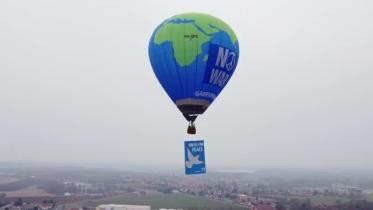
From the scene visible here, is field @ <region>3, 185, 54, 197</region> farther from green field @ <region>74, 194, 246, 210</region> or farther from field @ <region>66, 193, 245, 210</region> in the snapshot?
green field @ <region>74, 194, 246, 210</region>

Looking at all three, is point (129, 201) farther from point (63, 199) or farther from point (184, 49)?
point (184, 49)

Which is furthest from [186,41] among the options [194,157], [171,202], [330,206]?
[330,206]

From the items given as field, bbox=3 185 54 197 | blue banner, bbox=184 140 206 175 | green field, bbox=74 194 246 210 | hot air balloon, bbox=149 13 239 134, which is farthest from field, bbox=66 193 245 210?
hot air balloon, bbox=149 13 239 134

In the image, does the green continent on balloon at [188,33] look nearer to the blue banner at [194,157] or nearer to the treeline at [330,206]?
the blue banner at [194,157]

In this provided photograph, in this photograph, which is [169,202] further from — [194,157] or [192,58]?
[192,58]

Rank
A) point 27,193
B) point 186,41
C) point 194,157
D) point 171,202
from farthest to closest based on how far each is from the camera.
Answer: point 27,193 → point 171,202 → point 194,157 → point 186,41

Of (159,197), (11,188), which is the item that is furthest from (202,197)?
(11,188)

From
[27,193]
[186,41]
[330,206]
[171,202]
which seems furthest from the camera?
[27,193]

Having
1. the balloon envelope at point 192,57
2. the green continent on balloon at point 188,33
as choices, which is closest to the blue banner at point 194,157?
the balloon envelope at point 192,57
